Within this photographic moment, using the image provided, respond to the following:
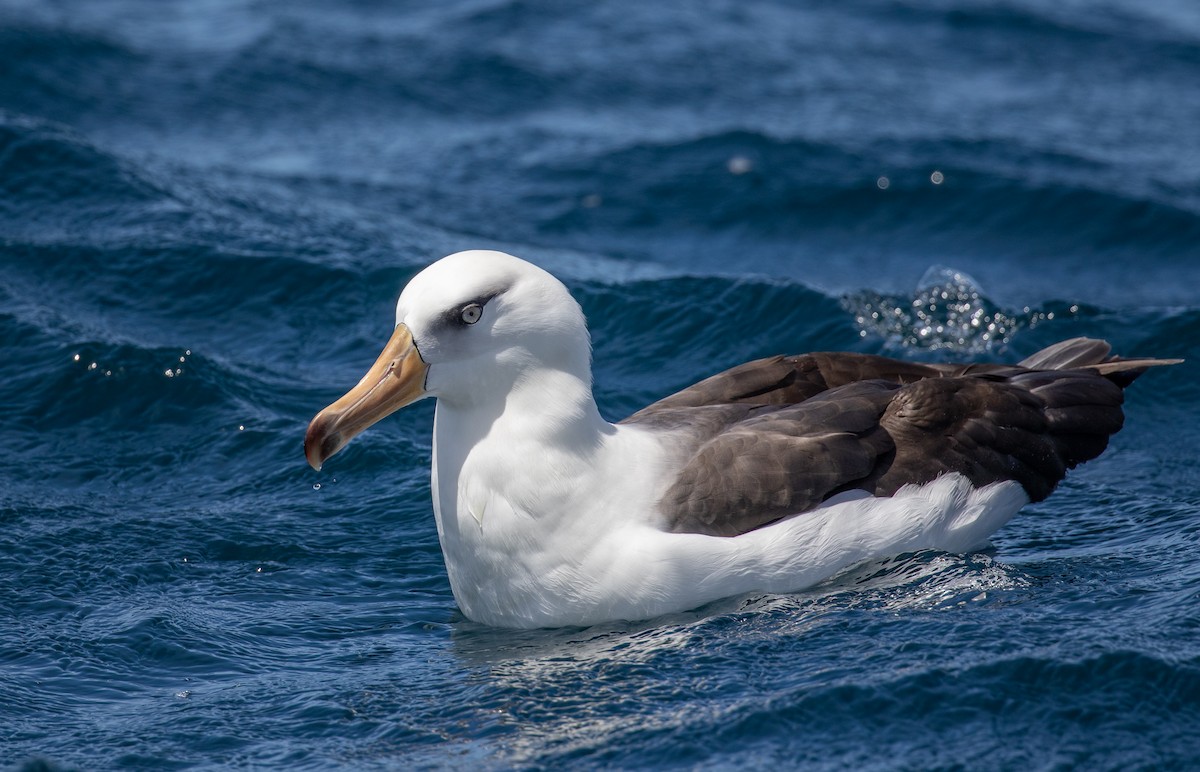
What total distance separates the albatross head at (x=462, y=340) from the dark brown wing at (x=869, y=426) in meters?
1.00

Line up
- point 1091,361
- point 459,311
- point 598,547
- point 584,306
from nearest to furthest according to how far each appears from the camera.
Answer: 1. point 459,311
2. point 598,547
3. point 1091,361
4. point 584,306

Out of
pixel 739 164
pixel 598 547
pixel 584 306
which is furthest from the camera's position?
pixel 739 164

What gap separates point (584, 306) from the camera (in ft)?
43.2

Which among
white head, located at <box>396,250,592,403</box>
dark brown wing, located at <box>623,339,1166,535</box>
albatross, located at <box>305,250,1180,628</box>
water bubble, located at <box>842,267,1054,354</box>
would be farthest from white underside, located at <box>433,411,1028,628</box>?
water bubble, located at <box>842,267,1054,354</box>

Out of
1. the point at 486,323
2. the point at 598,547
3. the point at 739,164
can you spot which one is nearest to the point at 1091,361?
the point at 598,547

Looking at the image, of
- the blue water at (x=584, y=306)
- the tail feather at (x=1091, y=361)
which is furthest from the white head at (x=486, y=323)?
the tail feather at (x=1091, y=361)

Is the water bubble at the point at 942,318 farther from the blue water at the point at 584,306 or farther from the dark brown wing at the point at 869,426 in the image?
the dark brown wing at the point at 869,426

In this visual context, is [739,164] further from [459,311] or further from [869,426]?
[459,311]

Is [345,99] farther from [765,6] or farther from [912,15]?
[912,15]

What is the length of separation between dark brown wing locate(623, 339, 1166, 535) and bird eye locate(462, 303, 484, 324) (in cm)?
132

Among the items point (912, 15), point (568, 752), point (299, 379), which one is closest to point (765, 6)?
point (912, 15)

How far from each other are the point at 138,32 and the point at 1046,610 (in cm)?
1669

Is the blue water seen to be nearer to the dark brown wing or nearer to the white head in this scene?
the dark brown wing

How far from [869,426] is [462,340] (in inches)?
88.8
